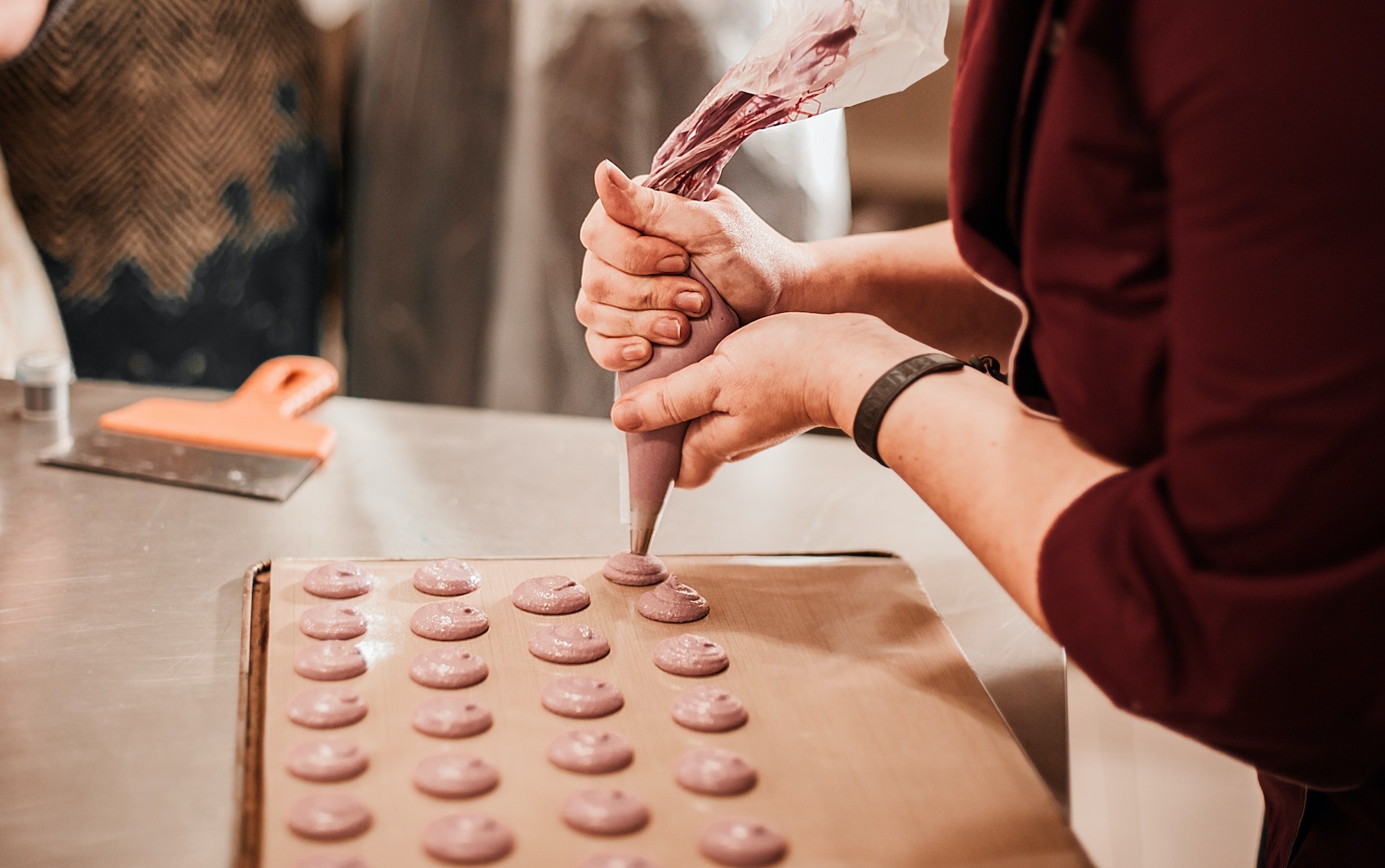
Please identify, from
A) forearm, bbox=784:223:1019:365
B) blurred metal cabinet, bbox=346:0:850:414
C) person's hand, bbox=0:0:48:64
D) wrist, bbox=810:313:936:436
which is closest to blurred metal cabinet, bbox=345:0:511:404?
blurred metal cabinet, bbox=346:0:850:414

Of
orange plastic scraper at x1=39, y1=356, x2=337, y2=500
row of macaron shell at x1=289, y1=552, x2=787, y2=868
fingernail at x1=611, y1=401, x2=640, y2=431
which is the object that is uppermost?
fingernail at x1=611, y1=401, x2=640, y2=431

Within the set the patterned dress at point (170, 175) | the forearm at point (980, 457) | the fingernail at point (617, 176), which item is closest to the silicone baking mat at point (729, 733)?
the forearm at point (980, 457)

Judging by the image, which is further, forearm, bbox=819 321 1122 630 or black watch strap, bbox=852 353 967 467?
black watch strap, bbox=852 353 967 467

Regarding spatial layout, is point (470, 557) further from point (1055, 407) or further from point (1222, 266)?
point (1222, 266)

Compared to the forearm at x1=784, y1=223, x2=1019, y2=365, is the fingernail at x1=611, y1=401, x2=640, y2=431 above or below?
below

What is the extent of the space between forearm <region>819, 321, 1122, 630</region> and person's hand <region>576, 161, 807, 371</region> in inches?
5.9

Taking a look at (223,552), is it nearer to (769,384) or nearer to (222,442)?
(222,442)

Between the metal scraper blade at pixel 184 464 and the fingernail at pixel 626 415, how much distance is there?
1.65 ft

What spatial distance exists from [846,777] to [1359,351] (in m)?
0.43

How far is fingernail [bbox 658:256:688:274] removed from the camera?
3.21ft

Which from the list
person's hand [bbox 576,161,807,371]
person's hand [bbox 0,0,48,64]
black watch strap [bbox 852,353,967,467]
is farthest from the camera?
person's hand [bbox 0,0,48,64]

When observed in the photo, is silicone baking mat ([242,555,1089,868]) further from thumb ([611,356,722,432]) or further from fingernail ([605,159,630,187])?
fingernail ([605,159,630,187])

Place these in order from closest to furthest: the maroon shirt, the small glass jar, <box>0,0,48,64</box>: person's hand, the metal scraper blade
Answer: the maroon shirt, the metal scraper blade, the small glass jar, <box>0,0,48,64</box>: person's hand

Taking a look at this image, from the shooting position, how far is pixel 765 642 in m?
0.97
